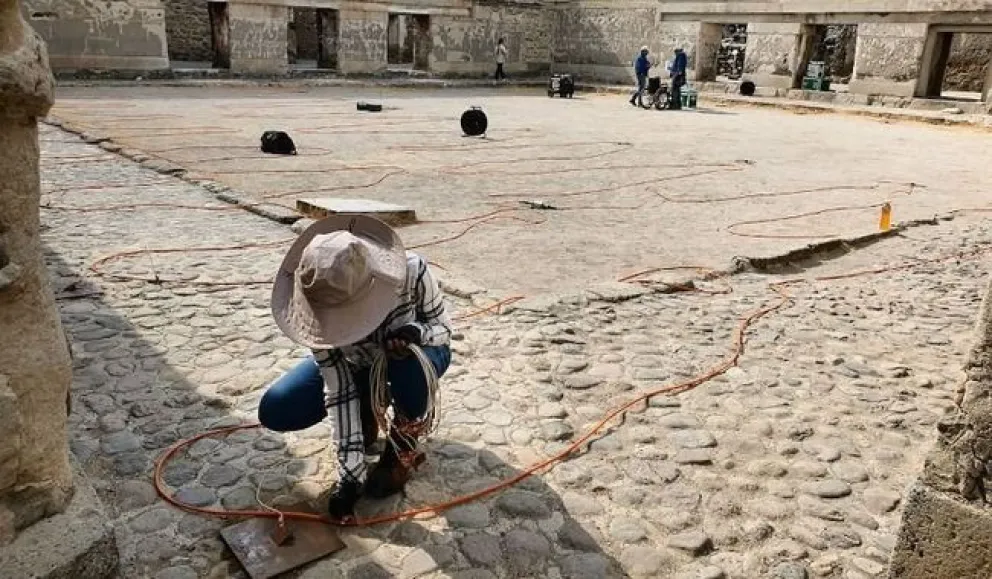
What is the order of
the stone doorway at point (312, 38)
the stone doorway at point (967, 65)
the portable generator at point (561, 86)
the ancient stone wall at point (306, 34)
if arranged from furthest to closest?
1. the ancient stone wall at point (306, 34)
2. the stone doorway at point (967, 65)
3. the stone doorway at point (312, 38)
4. the portable generator at point (561, 86)

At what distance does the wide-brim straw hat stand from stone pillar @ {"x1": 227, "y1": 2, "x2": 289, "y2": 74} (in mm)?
23242

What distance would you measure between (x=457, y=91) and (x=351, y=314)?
24589 mm

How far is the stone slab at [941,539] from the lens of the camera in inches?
92.4

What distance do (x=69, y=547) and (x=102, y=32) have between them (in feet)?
73.8

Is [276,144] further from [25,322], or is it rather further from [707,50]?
[707,50]

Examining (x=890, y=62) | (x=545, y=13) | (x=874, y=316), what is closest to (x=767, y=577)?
(x=874, y=316)

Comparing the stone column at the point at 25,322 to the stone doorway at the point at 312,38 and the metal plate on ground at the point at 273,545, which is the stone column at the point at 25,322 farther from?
the stone doorway at the point at 312,38

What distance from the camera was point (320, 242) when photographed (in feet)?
9.50

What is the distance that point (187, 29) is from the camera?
28156mm

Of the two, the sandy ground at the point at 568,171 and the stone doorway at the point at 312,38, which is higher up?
the stone doorway at the point at 312,38

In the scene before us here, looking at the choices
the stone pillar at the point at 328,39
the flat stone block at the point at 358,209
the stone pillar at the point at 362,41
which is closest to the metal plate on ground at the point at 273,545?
the flat stone block at the point at 358,209

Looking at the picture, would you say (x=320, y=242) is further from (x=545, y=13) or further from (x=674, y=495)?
(x=545, y=13)

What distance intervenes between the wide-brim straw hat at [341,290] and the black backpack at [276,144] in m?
9.69

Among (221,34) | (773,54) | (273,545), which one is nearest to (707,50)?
(773,54)
